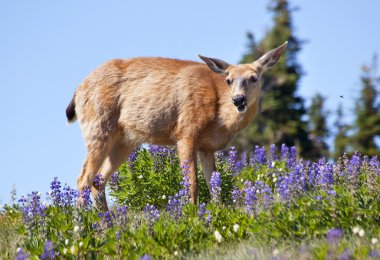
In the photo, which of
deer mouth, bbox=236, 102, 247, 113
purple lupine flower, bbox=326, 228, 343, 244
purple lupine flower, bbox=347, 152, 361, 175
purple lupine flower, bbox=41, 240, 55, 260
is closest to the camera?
purple lupine flower, bbox=326, 228, 343, 244

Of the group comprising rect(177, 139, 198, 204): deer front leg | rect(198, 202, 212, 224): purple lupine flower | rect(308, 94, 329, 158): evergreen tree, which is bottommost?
rect(308, 94, 329, 158): evergreen tree

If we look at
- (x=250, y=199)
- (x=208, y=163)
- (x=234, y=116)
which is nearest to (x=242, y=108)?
(x=234, y=116)

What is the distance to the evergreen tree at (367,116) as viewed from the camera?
21.6m

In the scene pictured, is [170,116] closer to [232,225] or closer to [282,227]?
[232,225]

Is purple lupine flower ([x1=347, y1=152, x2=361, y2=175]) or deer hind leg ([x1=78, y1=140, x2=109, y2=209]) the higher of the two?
purple lupine flower ([x1=347, y1=152, x2=361, y2=175])

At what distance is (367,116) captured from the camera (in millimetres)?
21812

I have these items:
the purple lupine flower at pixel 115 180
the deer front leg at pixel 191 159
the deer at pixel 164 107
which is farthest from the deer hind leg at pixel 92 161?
the deer front leg at pixel 191 159

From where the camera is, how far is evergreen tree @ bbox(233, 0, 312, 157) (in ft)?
77.6

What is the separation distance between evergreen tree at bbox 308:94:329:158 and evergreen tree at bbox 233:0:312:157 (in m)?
0.35

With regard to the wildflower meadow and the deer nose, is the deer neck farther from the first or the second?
the wildflower meadow

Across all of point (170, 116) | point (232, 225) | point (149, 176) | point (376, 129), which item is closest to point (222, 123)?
point (170, 116)

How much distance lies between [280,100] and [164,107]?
46.7ft

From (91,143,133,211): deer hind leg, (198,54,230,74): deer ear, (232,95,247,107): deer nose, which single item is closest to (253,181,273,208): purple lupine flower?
(232,95,247,107): deer nose

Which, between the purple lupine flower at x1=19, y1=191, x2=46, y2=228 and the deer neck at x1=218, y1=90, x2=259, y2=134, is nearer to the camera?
the purple lupine flower at x1=19, y1=191, x2=46, y2=228
